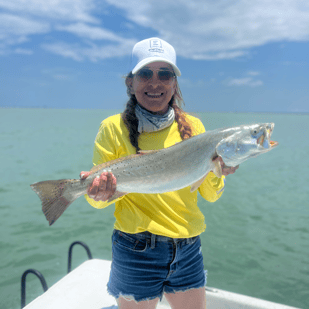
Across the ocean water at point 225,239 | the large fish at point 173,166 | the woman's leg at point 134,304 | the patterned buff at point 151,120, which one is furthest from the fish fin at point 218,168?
the ocean water at point 225,239

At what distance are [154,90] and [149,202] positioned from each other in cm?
105

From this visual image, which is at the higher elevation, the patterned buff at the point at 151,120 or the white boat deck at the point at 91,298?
the patterned buff at the point at 151,120

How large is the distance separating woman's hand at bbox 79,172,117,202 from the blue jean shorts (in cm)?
44

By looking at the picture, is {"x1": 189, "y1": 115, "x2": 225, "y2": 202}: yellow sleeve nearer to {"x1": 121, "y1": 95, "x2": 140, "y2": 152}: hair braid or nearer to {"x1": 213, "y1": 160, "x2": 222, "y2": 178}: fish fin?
{"x1": 213, "y1": 160, "x2": 222, "y2": 178}: fish fin

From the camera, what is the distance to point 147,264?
2.53m

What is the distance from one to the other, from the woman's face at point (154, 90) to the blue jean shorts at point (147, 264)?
3.97ft

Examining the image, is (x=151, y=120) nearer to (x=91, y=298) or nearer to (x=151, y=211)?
(x=151, y=211)

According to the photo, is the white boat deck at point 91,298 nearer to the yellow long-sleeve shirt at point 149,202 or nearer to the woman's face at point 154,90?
the yellow long-sleeve shirt at point 149,202

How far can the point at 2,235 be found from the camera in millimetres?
8945

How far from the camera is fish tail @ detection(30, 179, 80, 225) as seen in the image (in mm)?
2484

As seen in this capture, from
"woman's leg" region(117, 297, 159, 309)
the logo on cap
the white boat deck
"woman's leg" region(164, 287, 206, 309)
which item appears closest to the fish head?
the logo on cap

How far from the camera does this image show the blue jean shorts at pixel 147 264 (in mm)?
2535

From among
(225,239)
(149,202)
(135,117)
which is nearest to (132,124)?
(135,117)

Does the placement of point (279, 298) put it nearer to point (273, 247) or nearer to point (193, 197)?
point (273, 247)
